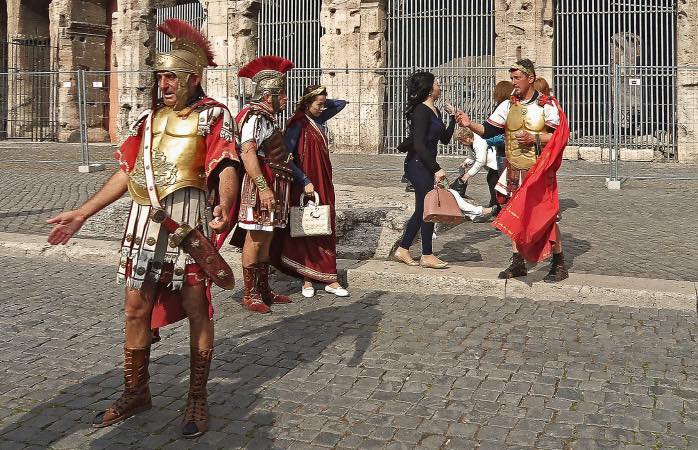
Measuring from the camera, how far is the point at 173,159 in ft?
12.7

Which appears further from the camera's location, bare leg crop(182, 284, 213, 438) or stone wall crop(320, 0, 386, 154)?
stone wall crop(320, 0, 386, 154)

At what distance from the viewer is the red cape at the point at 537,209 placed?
20.4ft

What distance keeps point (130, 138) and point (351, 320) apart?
2.21 metres

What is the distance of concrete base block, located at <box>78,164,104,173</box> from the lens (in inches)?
623

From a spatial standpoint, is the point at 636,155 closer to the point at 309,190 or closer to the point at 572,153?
the point at 572,153

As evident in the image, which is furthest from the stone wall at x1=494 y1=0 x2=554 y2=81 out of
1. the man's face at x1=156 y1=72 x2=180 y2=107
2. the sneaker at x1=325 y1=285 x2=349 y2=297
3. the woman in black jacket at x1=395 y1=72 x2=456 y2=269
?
the man's face at x1=156 y1=72 x2=180 y2=107

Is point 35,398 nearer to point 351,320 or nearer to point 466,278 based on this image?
point 351,320

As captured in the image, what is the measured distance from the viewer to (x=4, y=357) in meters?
4.84

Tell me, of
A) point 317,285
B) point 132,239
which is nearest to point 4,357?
point 132,239

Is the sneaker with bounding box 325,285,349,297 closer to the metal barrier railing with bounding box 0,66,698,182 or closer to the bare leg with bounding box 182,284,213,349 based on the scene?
the bare leg with bounding box 182,284,213,349

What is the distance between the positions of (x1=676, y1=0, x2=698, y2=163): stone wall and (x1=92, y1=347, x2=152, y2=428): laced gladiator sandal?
15.2 m

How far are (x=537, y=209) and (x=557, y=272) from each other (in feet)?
1.64

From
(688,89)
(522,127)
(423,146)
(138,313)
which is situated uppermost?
(688,89)

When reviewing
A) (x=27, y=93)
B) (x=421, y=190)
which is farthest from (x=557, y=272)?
(x=27, y=93)
